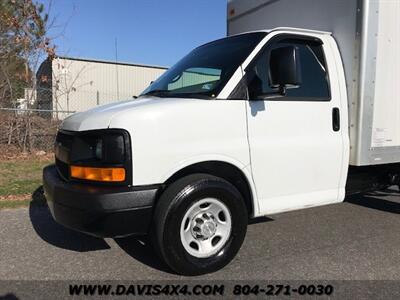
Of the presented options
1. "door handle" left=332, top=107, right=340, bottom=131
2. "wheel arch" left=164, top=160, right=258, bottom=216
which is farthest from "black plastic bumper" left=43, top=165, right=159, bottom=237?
"door handle" left=332, top=107, right=340, bottom=131

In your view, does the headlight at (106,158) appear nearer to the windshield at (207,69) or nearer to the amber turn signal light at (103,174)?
the amber turn signal light at (103,174)

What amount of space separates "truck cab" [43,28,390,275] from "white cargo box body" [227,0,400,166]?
116 mm

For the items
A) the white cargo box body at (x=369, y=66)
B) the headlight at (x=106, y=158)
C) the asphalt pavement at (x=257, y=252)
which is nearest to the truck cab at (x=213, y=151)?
the headlight at (x=106, y=158)

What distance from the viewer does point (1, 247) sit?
488cm

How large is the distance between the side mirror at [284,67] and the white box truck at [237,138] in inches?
0.4

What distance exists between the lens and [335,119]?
4707 millimetres

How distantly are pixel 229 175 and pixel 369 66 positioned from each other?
1.89 m

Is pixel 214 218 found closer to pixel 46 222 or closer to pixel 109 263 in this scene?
pixel 109 263

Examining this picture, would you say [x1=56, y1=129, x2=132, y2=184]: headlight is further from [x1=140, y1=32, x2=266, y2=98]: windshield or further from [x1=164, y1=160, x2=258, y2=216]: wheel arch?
[x1=140, y1=32, x2=266, y2=98]: windshield

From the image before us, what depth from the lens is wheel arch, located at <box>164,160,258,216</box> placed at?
3971 millimetres

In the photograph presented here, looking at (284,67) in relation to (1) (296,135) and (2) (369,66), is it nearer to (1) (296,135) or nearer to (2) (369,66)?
(1) (296,135)

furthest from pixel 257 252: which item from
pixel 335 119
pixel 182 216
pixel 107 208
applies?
pixel 107 208

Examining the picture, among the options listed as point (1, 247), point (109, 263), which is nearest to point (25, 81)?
point (1, 247)

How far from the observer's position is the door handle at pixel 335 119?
470 cm
